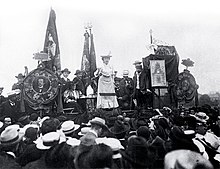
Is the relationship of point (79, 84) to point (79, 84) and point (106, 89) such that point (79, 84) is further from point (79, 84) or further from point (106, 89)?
point (106, 89)

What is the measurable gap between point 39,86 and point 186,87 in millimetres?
4439

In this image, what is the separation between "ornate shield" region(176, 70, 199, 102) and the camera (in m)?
9.59

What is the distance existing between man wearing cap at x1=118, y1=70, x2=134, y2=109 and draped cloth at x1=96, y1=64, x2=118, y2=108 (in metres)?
0.82

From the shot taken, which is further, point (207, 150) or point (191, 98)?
point (191, 98)

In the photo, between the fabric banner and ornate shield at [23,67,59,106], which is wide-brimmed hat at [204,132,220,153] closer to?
ornate shield at [23,67,59,106]

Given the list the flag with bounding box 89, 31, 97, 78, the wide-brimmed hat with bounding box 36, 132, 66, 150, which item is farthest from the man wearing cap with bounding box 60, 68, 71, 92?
the wide-brimmed hat with bounding box 36, 132, 66, 150

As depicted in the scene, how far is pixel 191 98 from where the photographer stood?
9617mm

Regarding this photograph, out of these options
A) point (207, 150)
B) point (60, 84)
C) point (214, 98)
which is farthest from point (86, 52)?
point (207, 150)


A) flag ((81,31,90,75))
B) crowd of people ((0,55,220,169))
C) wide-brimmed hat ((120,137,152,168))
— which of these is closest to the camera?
crowd of people ((0,55,220,169))

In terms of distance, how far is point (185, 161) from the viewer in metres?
2.39

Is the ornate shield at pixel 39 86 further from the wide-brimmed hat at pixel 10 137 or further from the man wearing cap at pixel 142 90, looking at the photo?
the wide-brimmed hat at pixel 10 137

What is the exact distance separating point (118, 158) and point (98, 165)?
2.12 feet

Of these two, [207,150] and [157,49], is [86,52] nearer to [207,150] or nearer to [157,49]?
[157,49]

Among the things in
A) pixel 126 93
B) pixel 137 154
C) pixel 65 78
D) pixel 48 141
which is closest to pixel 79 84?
pixel 65 78
